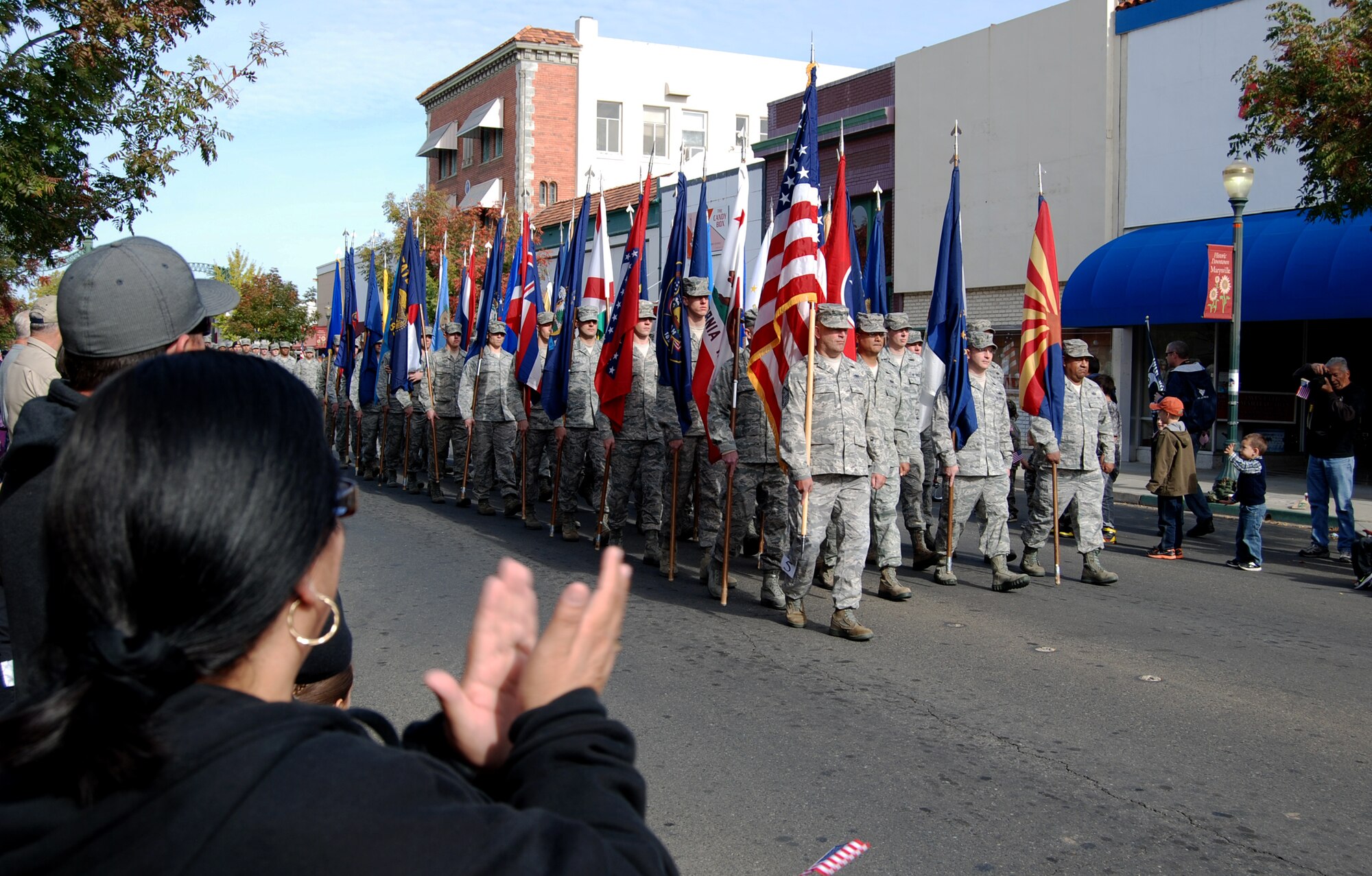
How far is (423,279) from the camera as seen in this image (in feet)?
57.0

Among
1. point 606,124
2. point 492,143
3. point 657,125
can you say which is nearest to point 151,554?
point 606,124

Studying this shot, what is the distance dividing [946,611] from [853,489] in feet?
4.02

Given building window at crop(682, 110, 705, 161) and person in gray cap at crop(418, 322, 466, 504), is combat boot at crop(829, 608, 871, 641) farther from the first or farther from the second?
building window at crop(682, 110, 705, 161)

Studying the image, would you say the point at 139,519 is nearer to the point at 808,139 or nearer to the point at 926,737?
the point at 926,737

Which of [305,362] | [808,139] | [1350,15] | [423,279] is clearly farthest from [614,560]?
[305,362]

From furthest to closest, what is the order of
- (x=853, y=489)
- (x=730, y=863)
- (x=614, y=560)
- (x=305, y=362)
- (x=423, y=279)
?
(x=305, y=362)
(x=423, y=279)
(x=853, y=489)
(x=730, y=863)
(x=614, y=560)

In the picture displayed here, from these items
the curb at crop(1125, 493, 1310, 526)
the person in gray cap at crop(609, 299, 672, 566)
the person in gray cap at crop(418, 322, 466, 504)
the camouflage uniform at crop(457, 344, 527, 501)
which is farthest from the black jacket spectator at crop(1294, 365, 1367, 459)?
the person in gray cap at crop(418, 322, 466, 504)

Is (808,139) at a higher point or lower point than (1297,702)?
higher

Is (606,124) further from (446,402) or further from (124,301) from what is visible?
(124,301)

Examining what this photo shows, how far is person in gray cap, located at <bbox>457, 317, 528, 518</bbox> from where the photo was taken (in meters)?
13.7

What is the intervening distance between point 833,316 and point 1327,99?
6.20 metres

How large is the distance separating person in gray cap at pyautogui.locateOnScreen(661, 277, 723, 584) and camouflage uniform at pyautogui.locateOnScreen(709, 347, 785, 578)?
0.74 ft

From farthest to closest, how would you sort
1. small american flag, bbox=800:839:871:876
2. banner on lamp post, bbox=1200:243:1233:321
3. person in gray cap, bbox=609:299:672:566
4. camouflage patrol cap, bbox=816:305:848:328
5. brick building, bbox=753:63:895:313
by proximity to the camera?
brick building, bbox=753:63:895:313, banner on lamp post, bbox=1200:243:1233:321, person in gray cap, bbox=609:299:672:566, camouflage patrol cap, bbox=816:305:848:328, small american flag, bbox=800:839:871:876

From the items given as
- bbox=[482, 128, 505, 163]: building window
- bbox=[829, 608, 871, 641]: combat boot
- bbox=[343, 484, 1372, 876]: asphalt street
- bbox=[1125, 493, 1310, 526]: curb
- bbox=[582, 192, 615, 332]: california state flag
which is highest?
bbox=[482, 128, 505, 163]: building window
